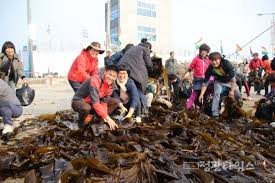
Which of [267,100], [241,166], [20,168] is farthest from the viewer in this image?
[267,100]

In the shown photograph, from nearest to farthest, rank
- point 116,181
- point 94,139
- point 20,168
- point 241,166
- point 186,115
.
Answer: point 116,181 → point 241,166 → point 20,168 → point 94,139 → point 186,115

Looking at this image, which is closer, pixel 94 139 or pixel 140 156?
pixel 140 156

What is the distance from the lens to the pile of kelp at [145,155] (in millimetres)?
2830

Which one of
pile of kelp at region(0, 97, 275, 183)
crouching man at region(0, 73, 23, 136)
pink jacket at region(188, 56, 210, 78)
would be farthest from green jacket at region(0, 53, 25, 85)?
pink jacket at region(188, 56, 210, 78)

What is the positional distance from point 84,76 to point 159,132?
2.39 metres

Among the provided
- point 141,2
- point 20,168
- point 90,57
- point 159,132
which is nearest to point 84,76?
point 90,57

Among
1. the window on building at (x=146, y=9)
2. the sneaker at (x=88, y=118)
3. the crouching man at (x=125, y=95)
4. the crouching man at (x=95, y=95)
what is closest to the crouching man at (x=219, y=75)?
the crouching man at (x=125, y=95)

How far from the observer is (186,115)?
5.64m

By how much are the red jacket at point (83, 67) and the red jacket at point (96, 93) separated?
104 centimetres

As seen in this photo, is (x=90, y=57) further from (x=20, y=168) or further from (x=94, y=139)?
(x=20, y=168)

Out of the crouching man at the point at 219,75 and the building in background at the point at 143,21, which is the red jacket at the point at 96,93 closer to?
the crouching man at the point at 219,75

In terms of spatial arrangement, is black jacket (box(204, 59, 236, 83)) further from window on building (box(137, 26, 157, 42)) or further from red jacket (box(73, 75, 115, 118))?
window on building (box(137, 26, 157, 42))

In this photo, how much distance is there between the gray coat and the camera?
6250mm

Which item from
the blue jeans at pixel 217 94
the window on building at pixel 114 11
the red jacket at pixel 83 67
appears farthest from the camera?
the window on building at pixel 114 11
